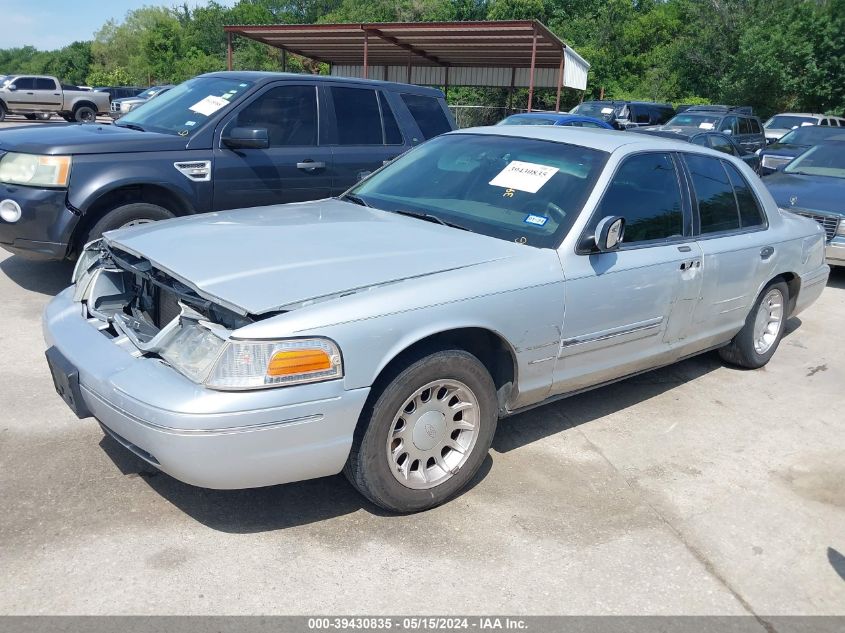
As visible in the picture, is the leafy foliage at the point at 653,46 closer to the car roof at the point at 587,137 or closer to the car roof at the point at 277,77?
the car roof at the point at 277,77

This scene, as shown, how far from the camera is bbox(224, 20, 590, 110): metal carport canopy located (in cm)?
1877

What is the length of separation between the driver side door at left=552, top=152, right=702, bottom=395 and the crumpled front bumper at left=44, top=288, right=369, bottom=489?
135 centimetres

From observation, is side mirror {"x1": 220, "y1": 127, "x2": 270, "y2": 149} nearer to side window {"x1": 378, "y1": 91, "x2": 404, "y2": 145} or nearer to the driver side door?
side window {"x1": 378, "y1": 91, "x2": 404, "y2": 145}

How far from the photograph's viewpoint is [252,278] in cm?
308

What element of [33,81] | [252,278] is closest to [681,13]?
[33,81]

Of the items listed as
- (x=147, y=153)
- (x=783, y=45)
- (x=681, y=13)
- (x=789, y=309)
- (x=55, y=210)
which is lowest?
(x=789, y=309)

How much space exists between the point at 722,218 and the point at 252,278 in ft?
10.4

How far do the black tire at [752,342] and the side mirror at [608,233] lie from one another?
2.03 m

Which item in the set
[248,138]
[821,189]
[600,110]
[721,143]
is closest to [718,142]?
[721,143]

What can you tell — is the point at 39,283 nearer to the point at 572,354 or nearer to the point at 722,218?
the point at 572,354

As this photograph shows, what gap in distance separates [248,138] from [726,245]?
357 centimetres

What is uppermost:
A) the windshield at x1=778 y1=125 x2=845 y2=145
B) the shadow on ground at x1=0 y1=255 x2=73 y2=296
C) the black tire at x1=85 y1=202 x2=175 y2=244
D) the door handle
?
the windshield at x1=778 y1=125 x2=845 y2=145

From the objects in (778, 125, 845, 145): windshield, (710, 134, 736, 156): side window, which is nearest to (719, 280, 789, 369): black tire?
(710, 134, 736, 156): side window

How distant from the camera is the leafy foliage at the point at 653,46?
29.5 metres
